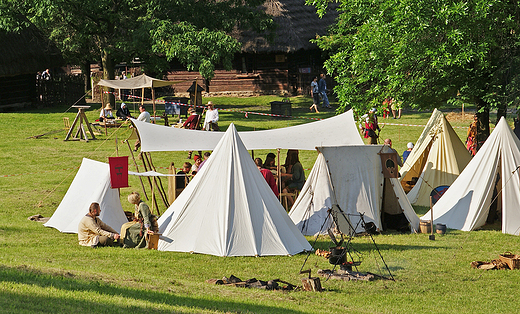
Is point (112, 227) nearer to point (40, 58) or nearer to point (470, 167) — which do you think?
point (470, 167)

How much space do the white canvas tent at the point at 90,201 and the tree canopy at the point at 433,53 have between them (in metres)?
5.87

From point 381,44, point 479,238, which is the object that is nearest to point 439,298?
point 479,238

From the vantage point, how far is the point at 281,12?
107ft

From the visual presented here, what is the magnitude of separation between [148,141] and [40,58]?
1746cm

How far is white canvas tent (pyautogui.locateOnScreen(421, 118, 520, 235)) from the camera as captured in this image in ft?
38.4

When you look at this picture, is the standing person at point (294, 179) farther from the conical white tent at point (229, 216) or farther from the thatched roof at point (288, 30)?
the thatched roof at point (288, 30)

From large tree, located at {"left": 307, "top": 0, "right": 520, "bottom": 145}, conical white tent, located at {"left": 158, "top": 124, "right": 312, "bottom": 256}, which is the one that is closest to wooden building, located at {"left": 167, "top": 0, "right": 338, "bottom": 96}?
large tree, located at {"left": 307, "top": 0, "right": 520, "bottom": 145}

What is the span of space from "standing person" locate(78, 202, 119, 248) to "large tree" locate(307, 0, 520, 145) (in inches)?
272

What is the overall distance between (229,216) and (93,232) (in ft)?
7.91

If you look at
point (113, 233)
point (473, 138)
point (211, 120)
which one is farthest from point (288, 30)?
point (113, 233)

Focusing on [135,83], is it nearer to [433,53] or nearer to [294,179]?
[294,179]

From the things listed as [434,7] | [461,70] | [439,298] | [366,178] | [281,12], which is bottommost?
[439,298]

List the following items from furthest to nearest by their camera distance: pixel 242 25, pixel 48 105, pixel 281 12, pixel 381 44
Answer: pixel 281 12
pixel 48 105
pixel 242 25
pixel 381 44

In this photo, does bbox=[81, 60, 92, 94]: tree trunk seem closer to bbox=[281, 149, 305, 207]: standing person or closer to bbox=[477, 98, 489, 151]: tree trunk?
bbox=[281, 149, 305, 207]: standing person
